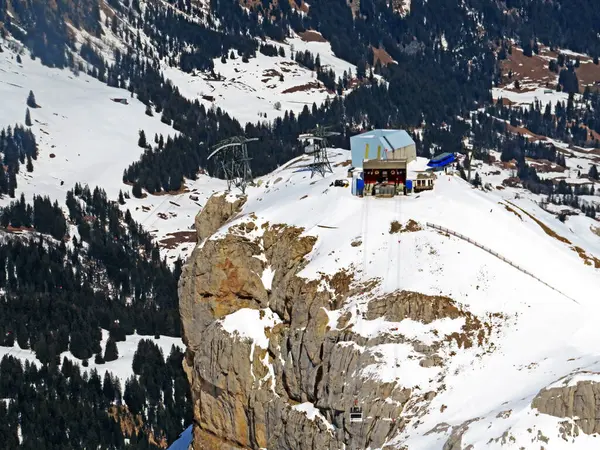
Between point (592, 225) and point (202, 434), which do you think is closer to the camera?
point (202, 434)

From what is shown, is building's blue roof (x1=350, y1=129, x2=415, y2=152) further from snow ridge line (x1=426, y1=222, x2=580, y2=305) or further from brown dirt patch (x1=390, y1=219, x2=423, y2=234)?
snow ridge line (x1=426, y1=222, x2=580, y2=305)

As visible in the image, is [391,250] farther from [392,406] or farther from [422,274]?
[392,406]

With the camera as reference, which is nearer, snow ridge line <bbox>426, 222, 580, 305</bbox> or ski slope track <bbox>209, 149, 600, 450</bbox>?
ski slope track <bbox>209, 149, 600, 450</bbox>

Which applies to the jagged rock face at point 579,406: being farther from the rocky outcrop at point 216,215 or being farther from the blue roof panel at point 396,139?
the blue roof panel at point 396,139

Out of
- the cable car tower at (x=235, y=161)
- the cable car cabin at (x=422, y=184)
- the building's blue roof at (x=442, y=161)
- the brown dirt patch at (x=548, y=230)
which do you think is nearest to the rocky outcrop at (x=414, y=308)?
the brown dirt patch at (x=548, y=230)

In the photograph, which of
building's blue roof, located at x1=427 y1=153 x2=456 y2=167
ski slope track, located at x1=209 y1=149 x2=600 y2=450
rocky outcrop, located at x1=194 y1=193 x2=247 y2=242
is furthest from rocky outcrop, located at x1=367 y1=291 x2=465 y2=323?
building's blue roof, located at x1=427 y1=153 x2=456 y2=167

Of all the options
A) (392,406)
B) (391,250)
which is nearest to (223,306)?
(391,250)
